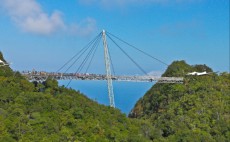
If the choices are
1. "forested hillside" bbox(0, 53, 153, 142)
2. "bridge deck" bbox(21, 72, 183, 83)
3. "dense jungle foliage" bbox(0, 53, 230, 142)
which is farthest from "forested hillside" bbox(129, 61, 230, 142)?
"forested hillside" bbox(0, 53, 153, 142)

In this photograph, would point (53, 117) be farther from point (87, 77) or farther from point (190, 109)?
point (190, 109)

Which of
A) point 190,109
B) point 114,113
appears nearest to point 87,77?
point 114,113

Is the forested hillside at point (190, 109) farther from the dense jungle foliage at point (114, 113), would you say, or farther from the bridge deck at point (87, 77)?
the bridge deck at point (87, 77)

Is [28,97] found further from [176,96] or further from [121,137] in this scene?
[176,96]

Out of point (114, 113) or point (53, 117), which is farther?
point (114, 113)

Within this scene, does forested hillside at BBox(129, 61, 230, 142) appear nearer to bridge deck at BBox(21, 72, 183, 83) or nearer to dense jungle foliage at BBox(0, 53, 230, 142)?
dense jungle foliage at BBox(0, 53, 230, 142)

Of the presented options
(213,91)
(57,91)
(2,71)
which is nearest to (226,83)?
(213,91)
